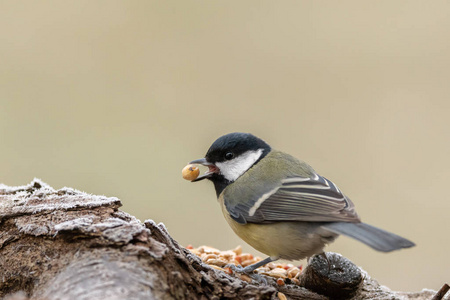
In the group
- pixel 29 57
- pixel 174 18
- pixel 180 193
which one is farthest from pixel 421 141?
pixel 29 57

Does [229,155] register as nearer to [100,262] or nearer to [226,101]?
[100,262]

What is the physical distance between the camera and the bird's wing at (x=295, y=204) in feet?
6.86

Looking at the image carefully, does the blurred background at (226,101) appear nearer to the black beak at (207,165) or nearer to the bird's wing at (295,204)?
the black beak at (207,165)

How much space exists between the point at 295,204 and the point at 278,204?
0.28 ft

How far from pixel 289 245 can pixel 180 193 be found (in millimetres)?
2716

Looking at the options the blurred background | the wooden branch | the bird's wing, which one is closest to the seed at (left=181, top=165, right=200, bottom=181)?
the bird's wing

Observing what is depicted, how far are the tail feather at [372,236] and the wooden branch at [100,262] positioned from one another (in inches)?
8.1

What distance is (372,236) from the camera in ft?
6.03

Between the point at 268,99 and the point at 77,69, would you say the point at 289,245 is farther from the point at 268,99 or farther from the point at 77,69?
the point at 77,69

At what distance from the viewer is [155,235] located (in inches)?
69.1

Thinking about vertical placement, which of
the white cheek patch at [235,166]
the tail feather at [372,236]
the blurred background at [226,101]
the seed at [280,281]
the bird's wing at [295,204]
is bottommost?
the seed at [280,281]

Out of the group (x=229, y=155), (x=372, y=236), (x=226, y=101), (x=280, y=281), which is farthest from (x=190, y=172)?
(x=226, y=101)

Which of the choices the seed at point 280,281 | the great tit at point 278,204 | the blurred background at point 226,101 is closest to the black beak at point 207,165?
the great tit at point 278,204

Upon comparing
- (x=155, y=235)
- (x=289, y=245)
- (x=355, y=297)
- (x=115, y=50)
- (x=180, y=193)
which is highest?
(x=115, y=50)
